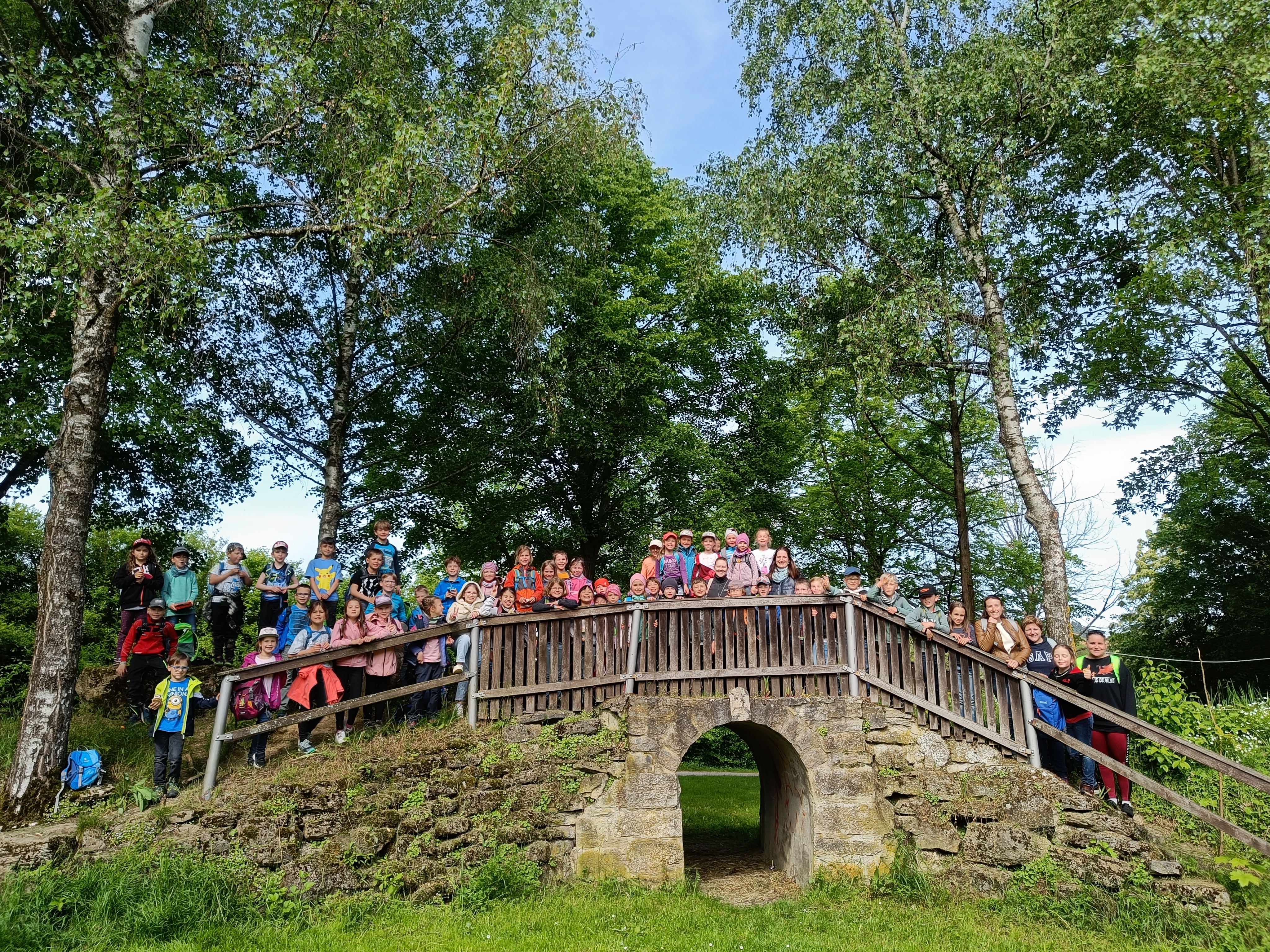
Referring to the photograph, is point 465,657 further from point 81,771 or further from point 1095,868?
point 1095,868

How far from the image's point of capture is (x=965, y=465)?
22891mm

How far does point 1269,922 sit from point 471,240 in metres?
13.3

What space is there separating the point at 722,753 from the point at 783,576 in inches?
528

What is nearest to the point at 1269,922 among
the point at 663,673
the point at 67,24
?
the point at 663,673

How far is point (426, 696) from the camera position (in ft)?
30.3

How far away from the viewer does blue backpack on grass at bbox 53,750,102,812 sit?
7.94 metres

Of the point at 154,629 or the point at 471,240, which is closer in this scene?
the point at 154,629

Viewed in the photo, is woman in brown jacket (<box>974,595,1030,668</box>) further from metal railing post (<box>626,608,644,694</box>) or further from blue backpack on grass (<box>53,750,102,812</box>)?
blue backpack on grass (<box>53,750,102,812</box>)

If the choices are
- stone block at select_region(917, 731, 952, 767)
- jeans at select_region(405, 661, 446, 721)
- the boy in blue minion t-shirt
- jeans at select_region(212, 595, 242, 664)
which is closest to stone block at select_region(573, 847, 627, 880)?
jeans at select_region(405, 661, 446, 721)

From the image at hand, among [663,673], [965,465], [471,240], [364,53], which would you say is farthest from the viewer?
[965,465]

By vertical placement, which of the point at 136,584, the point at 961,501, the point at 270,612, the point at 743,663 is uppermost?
the point at 961,501

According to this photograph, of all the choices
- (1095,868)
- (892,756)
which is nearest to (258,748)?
(892,756)

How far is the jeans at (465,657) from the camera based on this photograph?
30.1ft

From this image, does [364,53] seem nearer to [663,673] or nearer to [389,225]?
[389,225]
